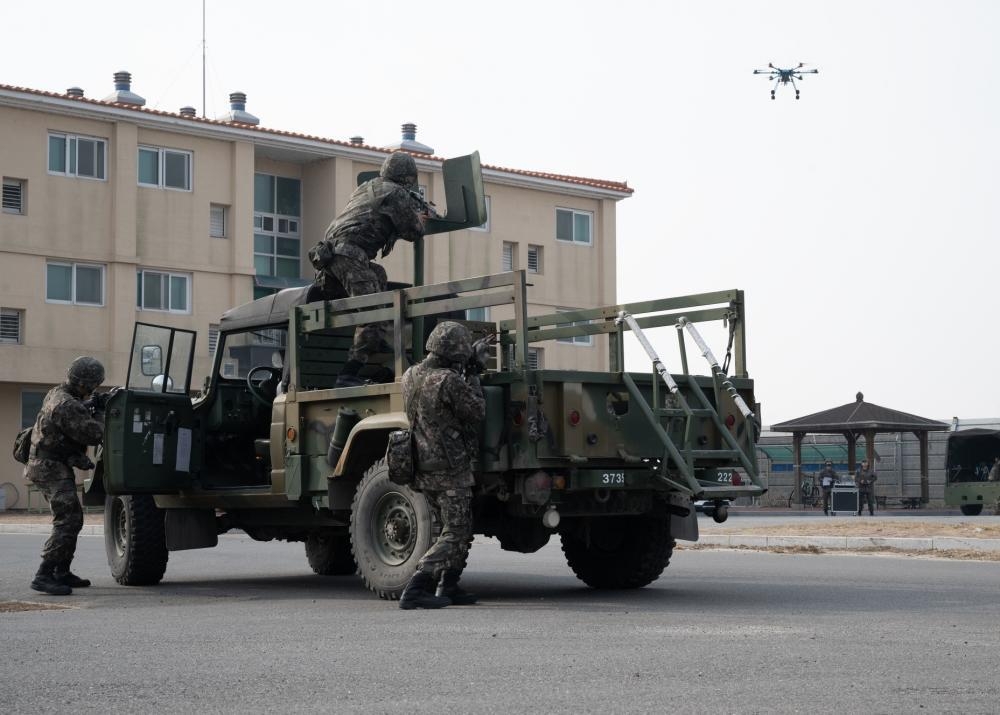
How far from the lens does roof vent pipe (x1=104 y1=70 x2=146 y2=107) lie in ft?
141

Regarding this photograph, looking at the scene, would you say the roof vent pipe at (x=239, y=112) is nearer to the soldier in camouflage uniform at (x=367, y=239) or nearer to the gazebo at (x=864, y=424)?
the gazebo at (x=864, y=424)

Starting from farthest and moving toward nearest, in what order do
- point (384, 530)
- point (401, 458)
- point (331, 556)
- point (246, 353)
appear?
point (331, 556) → point (246, 353) → point (384, 530) → point (401, 458)

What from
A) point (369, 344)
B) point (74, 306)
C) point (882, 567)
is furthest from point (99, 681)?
point (74, 306)

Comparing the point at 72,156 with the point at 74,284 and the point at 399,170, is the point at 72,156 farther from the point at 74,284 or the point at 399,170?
the point at 399,170

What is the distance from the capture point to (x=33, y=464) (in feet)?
40.1

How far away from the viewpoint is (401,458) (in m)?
10.1

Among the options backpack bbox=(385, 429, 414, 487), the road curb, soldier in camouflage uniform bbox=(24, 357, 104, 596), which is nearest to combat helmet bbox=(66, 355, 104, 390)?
soldier in camouflage uniform bbox=(24, 357, 104, 596)

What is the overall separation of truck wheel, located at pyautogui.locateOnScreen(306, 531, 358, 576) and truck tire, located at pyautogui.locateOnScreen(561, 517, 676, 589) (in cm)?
278

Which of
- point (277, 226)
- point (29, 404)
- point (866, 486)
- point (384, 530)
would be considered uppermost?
point (277, 226)

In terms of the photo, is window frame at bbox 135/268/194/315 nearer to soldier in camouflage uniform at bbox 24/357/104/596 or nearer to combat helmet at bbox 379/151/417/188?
soldier in camouflage uniform at bbox 24/357/104/596

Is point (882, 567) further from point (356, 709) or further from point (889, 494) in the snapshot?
point (889, 494)

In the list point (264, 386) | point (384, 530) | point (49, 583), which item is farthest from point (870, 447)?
point (384, 530)

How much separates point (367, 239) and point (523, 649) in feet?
17.2

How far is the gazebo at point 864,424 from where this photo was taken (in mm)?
42281
